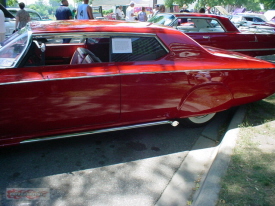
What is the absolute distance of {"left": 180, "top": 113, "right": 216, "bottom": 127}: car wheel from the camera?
13.3ft

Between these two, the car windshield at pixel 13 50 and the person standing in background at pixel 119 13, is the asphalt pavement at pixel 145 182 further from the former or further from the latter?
the person standing in background at pixel 119 13

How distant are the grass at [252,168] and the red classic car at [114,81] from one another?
47 cm

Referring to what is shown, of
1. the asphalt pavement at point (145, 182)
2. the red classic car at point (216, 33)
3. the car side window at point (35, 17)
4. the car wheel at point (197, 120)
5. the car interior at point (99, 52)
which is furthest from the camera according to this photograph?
the car side window at point (35, 17)

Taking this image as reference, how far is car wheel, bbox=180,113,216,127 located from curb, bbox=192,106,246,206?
1.23ft

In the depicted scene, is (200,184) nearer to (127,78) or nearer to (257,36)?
(127,78)

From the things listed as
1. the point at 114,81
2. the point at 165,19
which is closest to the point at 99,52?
the point at 114,81

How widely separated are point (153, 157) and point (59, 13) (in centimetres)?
673

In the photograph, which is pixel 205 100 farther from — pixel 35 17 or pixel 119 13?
pixel 35 17

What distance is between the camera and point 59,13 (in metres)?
8.51

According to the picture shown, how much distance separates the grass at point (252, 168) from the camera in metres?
2.45

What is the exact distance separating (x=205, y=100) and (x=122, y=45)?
1.34 m

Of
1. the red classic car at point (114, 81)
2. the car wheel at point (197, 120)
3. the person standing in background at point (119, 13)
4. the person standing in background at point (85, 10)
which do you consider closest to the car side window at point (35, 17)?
the person standing in background at point (119, 13)

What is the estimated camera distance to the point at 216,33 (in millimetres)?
6836

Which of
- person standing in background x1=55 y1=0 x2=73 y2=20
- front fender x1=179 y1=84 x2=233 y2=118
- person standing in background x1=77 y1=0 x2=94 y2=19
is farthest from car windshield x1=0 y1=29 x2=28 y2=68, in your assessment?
person standing in background x1=55 y1=0 x2=73 y2=20
